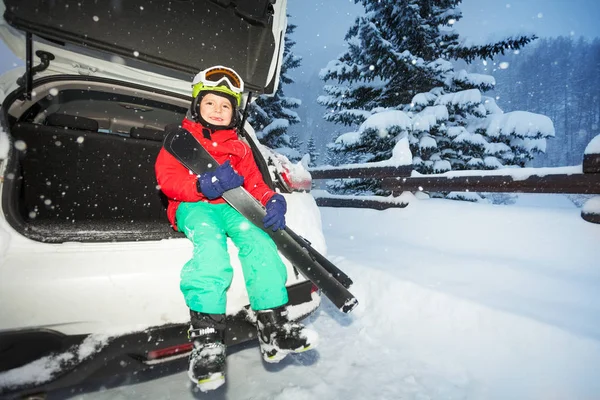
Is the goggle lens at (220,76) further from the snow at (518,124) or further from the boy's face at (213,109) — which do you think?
the snow at (518,124)

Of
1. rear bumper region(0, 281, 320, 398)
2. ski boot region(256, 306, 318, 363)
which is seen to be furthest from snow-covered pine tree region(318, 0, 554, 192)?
rear bumper region(0, 281, 320, 398)

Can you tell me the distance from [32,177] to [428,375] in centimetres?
366

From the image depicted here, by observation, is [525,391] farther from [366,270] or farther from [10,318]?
[10,318]

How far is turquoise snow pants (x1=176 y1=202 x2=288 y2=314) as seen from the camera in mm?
1648

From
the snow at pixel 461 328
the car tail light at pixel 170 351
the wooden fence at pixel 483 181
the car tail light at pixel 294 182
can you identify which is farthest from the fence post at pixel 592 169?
the car tail light at pixel 170 351

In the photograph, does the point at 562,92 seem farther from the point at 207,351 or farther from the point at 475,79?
the point at 207,351

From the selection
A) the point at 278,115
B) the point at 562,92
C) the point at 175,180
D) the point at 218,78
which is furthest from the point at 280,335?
the point at 562,92

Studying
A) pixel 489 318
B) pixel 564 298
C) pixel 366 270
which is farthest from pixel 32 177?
pixel 564 298

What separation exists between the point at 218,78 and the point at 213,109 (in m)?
0.25

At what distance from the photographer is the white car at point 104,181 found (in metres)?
1.43

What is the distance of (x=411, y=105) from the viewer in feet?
31.9

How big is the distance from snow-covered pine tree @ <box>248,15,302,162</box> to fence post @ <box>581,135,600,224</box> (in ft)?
45.1

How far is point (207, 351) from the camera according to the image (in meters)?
1.56

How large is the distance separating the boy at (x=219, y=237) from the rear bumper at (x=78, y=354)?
16cm
